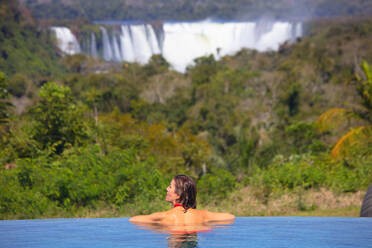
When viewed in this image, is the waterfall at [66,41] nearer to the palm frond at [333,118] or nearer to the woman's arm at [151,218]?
the palm frond at [333,118]

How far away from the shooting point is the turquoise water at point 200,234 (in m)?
5.98

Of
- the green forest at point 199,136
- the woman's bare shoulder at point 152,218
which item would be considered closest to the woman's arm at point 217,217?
the woman's bare shoulder at point 152,218

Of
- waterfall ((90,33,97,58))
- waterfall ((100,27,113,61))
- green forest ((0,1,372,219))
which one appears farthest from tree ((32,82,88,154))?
waterfall ((100,27,113,61))

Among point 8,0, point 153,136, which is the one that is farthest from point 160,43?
point 153,136

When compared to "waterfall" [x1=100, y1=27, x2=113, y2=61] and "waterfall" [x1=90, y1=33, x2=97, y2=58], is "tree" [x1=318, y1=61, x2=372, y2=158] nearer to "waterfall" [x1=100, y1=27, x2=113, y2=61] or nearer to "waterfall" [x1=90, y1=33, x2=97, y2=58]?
"waterfall" [x1=100, y1=27, x2=113, y2=61]

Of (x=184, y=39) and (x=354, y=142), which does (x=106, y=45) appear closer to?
(x=184, y=39)

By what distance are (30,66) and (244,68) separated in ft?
85.2

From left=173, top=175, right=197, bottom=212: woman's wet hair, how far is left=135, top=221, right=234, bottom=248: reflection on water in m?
0.39

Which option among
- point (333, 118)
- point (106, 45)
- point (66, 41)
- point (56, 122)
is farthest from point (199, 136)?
point (106, 45)

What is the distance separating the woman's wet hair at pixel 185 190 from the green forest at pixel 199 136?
3582 mm

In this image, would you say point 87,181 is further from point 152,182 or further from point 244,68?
point 244,68

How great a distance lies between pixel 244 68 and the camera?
59.8m

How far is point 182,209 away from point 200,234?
545mm

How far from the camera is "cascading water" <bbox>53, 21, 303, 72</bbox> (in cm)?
8369
